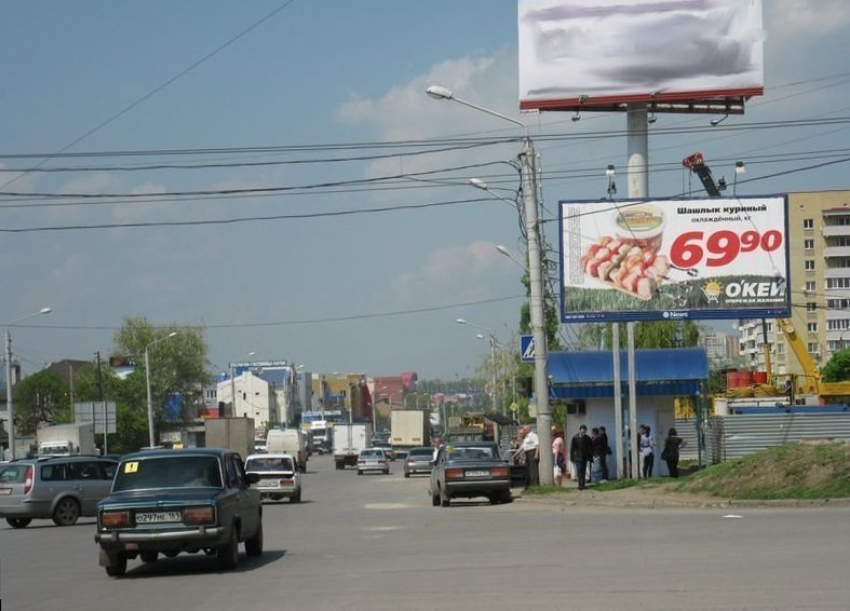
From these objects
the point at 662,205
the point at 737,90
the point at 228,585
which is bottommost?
the point at 228,585

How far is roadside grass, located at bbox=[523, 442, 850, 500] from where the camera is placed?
2677 cm

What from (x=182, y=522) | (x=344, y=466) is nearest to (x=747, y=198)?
(x=182, y=522)

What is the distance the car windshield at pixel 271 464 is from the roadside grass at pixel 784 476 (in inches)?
499

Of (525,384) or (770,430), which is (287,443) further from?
(770,430)

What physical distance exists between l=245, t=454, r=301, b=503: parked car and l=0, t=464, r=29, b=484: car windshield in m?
8.27

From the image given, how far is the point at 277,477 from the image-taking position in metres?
37.2

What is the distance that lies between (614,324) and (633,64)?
26.5 feet

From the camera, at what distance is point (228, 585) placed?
49.2 ft

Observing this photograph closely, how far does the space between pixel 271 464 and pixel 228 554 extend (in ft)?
70.5

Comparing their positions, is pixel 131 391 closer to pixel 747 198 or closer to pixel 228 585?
pixel 747 198

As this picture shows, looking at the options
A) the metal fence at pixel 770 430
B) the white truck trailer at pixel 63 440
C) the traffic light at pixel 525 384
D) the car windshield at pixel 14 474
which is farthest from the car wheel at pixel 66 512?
the white truck trailer at pixel 63 440

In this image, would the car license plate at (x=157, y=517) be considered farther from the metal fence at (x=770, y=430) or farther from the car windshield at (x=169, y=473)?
the metal fence at (x=770, y=430)

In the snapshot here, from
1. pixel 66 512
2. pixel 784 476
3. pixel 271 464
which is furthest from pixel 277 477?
pixel 784 476

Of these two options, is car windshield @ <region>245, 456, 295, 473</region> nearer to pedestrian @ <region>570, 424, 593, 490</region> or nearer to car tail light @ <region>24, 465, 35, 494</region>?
pedestrian @ <region>570, 424, 593, 490</region>
